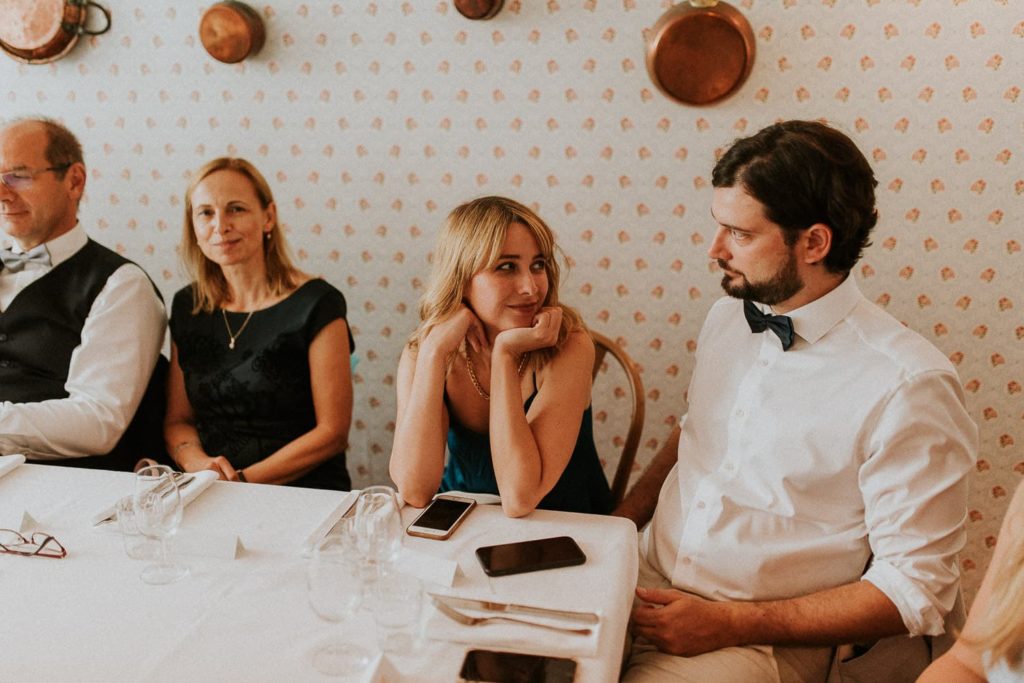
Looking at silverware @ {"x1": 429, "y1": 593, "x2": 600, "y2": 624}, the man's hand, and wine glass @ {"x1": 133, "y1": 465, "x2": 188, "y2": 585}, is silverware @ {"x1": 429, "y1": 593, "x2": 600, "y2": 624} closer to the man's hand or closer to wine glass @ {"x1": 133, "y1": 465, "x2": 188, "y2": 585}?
the man's hand

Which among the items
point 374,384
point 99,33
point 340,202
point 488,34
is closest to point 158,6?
point 99,33

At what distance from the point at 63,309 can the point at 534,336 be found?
1.40 metres

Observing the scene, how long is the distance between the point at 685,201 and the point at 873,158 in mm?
549

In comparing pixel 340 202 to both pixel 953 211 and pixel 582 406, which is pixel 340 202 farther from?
pixel 953 211

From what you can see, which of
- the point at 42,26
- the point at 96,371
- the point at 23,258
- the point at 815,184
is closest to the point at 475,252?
the point at 815,184

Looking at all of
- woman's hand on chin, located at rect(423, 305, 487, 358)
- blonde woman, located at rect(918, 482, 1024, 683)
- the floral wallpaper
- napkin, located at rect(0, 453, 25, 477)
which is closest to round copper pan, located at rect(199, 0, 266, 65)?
the floral wallpaper

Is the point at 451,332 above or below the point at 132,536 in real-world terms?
above

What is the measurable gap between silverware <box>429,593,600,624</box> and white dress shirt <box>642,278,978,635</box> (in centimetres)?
50

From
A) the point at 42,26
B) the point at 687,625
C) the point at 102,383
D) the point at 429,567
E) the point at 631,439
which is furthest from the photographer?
the point at 42,26

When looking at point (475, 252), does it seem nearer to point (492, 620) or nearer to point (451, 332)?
point (451, 332)

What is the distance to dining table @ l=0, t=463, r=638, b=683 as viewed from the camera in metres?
0.96

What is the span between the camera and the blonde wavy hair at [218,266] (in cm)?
211

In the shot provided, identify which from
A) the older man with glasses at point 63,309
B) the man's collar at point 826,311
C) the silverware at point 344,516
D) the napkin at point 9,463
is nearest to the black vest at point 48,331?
the older man with glasses at point 63,309

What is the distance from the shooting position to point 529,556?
1206mm
